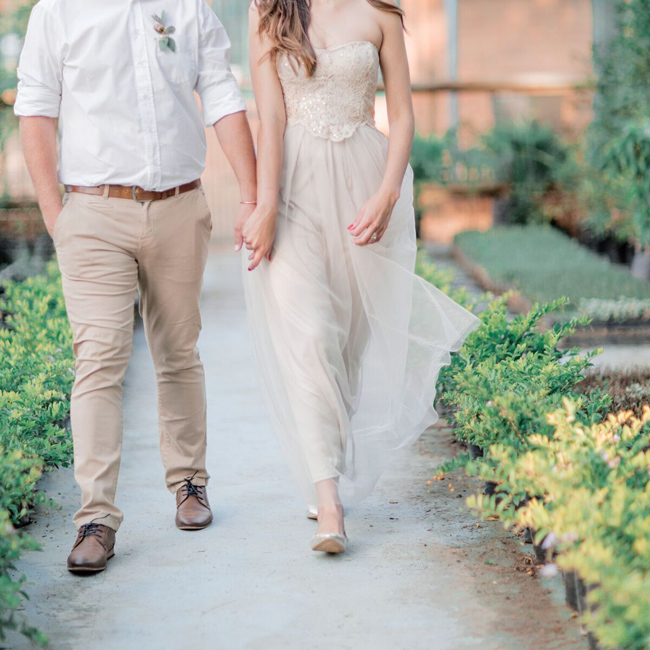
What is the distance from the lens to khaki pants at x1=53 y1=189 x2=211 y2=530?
306 centimetres

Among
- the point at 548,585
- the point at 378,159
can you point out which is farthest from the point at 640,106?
the point at 548,585

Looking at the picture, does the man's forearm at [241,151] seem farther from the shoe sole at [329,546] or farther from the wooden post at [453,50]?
the wooden post at [453,50]

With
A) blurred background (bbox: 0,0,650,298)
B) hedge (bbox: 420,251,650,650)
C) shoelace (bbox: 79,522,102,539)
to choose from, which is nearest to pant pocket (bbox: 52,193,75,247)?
shoelace (bbox: 79,522,102,539)

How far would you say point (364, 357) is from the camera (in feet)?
11.6

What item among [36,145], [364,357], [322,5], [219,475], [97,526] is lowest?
[219,475]

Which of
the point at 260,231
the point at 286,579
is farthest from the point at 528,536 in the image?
the point at 260,231

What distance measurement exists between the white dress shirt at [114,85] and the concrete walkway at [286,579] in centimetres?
115

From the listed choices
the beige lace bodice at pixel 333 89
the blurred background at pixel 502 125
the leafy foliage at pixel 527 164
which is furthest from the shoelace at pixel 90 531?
the leafy foliage at pixel 527 164

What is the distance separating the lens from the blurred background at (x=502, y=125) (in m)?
10.0

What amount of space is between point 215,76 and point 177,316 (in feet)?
2.57

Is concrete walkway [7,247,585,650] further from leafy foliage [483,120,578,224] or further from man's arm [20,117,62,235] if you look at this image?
leafy foliage [483,120,578,224]

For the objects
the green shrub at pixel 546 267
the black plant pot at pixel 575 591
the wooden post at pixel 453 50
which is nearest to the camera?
the black plant pot at pixel 575 591

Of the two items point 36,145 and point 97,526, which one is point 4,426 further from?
point 36,145

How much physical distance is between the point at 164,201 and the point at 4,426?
91cm
